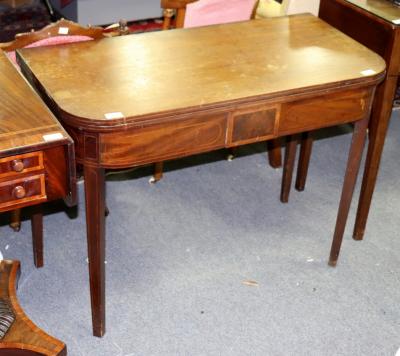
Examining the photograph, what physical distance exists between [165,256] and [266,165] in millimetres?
806

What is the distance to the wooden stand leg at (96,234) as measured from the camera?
5.98 ft

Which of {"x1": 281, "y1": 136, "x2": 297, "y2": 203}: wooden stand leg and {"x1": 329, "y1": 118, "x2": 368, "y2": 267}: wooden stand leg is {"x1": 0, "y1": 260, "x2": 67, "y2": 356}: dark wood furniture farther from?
{"x1": 281, "y1": 136, "x2": 297, "y2": 203}: wooden stand leg

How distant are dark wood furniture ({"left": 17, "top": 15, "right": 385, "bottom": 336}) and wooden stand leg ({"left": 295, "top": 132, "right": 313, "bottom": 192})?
0.54m

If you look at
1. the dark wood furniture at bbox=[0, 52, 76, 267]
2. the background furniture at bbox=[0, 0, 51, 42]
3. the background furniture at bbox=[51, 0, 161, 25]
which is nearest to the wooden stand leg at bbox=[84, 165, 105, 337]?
the dark wood furniture at bbox=[0, 52, 76, 267]

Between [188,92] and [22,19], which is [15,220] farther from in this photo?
[22,19]

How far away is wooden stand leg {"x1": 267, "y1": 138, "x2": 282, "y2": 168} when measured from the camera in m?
3.04

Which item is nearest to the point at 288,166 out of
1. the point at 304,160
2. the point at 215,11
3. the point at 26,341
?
the point at 304,160

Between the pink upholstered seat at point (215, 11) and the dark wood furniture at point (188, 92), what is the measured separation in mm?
477

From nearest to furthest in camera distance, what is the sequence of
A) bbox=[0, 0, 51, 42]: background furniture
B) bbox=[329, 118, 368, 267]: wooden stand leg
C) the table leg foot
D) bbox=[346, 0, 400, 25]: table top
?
bbox=[329, 118, 368, 267]: wooden stand leg → bbox=[346, 0, 400, 25]: table top → the table leg foot → bbox=[0, 0, 51, 42]: background furniture

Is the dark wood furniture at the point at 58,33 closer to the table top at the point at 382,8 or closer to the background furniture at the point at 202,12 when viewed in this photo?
the background furniture at the point at 202,12

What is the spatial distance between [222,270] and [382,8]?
109cm

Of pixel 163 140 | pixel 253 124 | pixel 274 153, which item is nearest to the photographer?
pixel 163 140

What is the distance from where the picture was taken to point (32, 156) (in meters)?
1.61

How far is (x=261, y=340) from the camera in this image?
2191 mm
